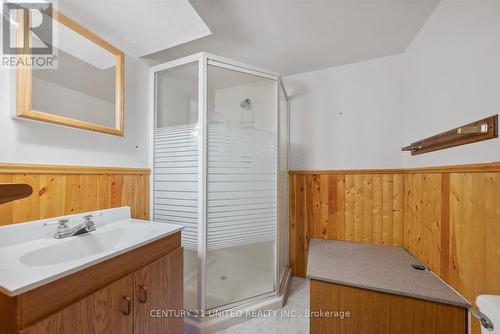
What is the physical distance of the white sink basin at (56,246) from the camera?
0.60 m

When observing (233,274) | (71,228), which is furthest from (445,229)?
(71,228)

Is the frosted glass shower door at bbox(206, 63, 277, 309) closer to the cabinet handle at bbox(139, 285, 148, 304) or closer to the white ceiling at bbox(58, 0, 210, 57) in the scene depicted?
the white ceiling at bbox(58, 0, 210, 57)

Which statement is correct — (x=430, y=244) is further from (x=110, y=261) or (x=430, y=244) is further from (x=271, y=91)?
(x=110, y=261)

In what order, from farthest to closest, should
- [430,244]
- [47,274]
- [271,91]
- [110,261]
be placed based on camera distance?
1. [271,91]
2. [430,244]
3. [110,261]
4. [47,274]

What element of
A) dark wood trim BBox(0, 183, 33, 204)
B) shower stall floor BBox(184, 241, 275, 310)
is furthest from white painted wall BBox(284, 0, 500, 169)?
dark wood trim BBox(0, 183, 33, 204)

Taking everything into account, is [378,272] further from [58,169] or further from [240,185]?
[58,169]

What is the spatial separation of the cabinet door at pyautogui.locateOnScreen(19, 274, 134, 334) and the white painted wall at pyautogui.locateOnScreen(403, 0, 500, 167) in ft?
5.42

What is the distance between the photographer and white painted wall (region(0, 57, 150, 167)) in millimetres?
914

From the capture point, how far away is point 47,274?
60cm

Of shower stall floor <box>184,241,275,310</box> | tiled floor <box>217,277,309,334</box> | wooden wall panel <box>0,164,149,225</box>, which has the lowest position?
tiled floor <box>217,277,309,334</box>

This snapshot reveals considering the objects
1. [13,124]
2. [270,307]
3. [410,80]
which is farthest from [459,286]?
[13,124]

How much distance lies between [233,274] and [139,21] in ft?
6.55

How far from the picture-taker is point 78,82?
45.8 inches

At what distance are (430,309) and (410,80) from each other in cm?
162
